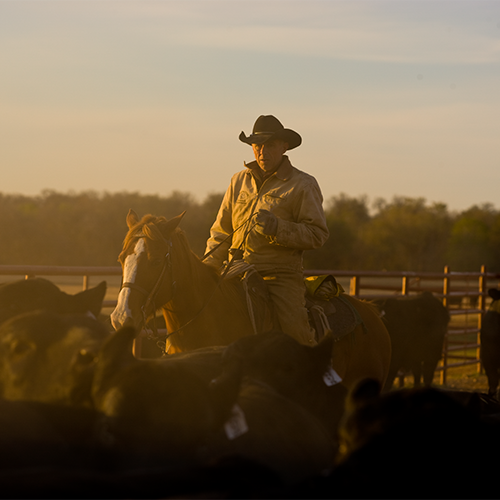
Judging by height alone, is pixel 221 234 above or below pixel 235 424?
above

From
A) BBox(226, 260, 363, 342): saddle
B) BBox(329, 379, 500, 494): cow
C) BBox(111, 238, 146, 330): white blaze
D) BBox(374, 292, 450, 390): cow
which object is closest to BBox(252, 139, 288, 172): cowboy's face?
BBox(226, 260, 363, 342): saddle

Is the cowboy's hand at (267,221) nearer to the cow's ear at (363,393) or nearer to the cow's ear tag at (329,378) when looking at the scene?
the cow's ear tag at (329,378)

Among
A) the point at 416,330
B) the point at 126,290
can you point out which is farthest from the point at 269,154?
the point at 416,330

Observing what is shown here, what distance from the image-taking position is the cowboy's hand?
184 inches

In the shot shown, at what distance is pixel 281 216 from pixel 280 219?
0.32 meters

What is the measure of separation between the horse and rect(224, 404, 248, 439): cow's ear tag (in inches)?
109

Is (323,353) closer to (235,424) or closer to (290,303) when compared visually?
(235,424)

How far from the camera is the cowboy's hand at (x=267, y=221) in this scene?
4668mm

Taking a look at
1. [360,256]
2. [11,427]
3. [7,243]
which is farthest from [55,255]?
[11,427]

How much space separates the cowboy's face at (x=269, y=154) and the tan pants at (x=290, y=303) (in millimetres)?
877

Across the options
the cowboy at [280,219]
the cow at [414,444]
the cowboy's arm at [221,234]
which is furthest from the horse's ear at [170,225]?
the cow at [414,444]

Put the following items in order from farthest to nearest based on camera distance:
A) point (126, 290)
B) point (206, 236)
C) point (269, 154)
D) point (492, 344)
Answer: point (206, 236) < point (492, 344) < point (269, 154) < point (126, 290)

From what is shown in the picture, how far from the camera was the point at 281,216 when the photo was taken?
16.8ft

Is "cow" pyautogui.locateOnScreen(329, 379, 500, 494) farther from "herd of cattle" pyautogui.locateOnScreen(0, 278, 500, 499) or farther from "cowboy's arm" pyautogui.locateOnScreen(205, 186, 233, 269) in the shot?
"cowboy's arm" pyautogui.locateOnScreen(205, 186, 233, 269)
